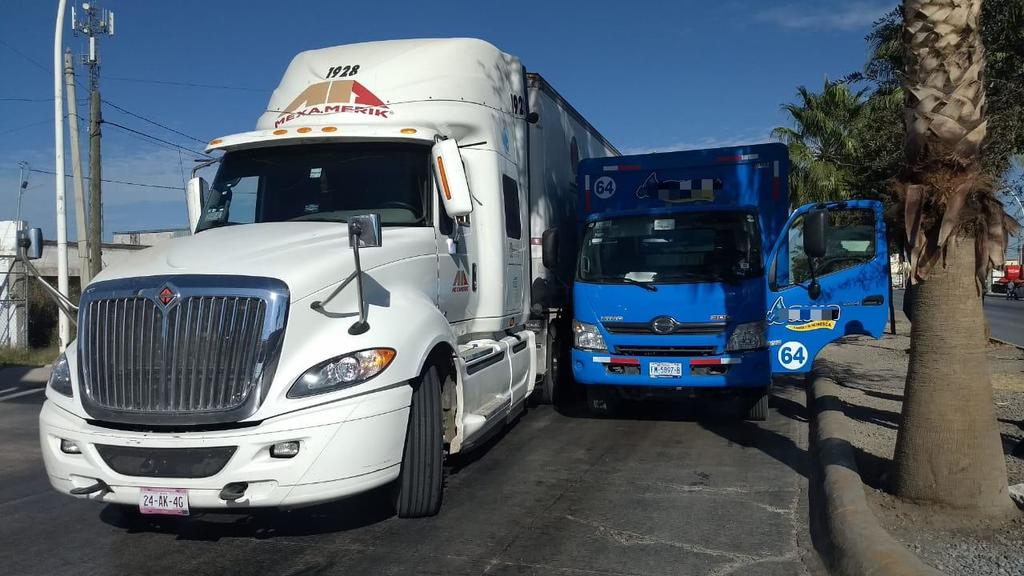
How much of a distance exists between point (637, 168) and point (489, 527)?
6.14 m

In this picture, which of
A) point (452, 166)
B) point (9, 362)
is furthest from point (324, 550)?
point (9, 362)

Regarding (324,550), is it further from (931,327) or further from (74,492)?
(931,327)

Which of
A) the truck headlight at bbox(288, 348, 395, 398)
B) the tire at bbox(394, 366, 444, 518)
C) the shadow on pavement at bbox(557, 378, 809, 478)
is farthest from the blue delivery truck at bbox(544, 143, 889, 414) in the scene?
the truck headlight at bbox(288, 348, 395, 398)

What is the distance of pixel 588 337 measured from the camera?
8.88 m

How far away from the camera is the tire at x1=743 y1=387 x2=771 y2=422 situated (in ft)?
28.7

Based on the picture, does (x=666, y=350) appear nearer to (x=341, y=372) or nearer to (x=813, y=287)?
(x=813, y=287)

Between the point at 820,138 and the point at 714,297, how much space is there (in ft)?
76.4

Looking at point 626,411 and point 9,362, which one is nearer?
point 626,411

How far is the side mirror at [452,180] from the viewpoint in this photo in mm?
6262

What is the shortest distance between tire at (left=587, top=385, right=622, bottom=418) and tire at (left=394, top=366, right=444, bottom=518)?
369cm

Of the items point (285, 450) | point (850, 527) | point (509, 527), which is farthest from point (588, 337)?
point (285, 450)

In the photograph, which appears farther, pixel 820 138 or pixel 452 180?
pixel 820 138

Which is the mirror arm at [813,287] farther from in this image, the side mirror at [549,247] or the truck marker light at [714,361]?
the side mirror at [549,247]

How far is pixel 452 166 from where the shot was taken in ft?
20.6
